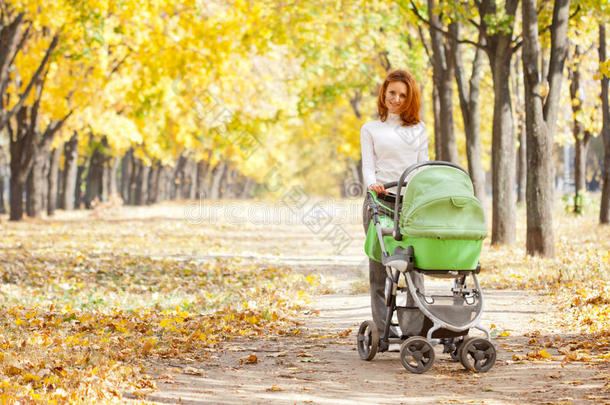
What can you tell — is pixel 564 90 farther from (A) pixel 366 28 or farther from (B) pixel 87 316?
(B) pixel 87 316

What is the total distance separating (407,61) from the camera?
968 inches

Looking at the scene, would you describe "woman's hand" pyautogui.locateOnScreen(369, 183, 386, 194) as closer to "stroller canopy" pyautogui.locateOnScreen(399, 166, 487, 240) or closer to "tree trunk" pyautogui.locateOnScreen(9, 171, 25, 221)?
"stroller canopy" pyautogui.locateOnScreen(399, 166, 487, 240)

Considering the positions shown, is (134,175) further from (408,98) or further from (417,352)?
(417,352)

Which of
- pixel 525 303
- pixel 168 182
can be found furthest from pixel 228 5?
pixel 168 182

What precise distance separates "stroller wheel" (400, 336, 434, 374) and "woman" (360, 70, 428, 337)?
454mm

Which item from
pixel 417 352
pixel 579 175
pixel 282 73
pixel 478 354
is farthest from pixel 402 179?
pixel 282 73

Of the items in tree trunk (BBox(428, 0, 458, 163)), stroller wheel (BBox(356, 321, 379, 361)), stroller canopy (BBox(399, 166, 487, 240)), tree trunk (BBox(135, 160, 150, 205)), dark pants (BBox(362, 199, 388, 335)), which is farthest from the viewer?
tree trunk (BBox(135, 160, 150, 205))

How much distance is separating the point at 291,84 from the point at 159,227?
7.62 m

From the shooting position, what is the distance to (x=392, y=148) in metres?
6.14

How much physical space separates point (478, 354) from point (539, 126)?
304 inches

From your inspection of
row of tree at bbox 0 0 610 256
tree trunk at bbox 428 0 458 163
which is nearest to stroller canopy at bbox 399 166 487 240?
row of tree at bbox 0 0 610 256

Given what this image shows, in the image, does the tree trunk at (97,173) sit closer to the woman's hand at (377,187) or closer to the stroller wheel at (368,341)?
the stroller wheel at (368,341)

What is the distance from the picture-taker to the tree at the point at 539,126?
12.5 m

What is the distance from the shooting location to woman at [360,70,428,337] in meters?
6.13
